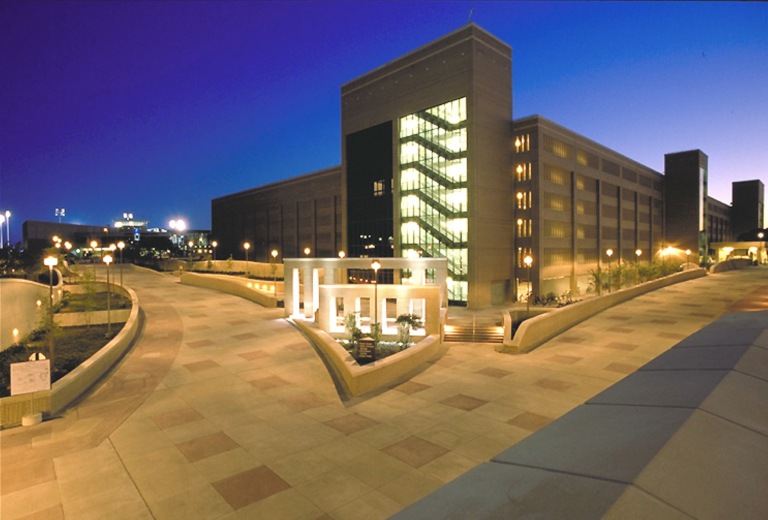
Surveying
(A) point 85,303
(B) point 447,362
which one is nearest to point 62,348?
(A) point 85,303

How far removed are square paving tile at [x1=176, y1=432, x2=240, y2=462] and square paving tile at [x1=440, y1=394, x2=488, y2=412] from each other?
7.24 m

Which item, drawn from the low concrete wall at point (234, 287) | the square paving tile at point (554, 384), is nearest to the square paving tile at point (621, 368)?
the square paving tile at point (554, 384)

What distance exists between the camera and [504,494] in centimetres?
371

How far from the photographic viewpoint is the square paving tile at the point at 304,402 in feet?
48.2

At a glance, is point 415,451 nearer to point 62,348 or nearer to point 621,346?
point 621,346

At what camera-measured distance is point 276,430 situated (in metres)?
12.6

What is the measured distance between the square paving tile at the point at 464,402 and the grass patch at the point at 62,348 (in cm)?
1510

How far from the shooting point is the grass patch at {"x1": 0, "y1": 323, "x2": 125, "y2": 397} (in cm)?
1731

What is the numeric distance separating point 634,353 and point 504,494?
67.0 ft

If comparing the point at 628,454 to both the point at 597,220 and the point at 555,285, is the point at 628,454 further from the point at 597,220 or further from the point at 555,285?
the point at 597,220

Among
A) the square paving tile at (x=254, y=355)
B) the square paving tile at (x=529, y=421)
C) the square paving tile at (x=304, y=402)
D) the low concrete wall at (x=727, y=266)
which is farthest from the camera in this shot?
the low concrete wall at (x=727, y=266)

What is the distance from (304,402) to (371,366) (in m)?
A: 3.02

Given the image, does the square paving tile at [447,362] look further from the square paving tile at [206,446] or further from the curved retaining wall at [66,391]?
the curved retaining wall at [66,391]

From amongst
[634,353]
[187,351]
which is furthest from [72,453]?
[634,353]
